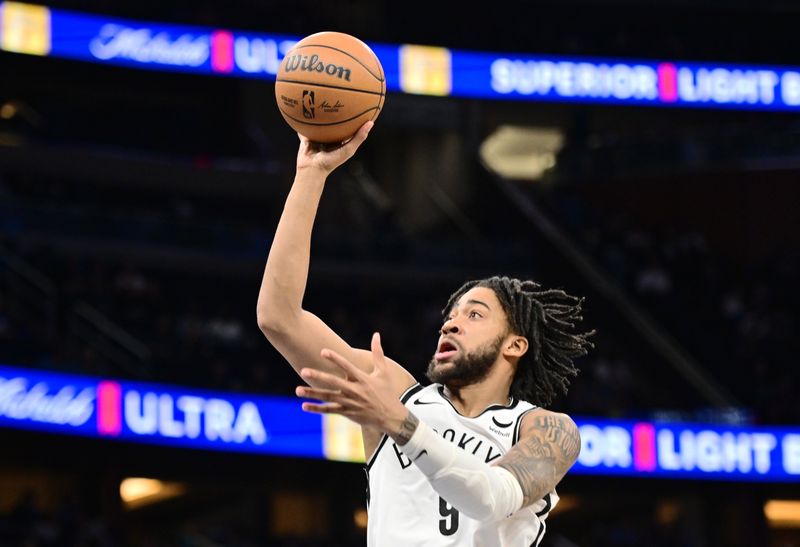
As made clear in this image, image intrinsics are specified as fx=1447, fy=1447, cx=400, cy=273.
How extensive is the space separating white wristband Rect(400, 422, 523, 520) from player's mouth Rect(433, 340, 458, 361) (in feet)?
2.28

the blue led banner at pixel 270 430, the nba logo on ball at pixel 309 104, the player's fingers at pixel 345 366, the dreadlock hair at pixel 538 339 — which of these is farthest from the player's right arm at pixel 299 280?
the blue led banner at pixel 270 430

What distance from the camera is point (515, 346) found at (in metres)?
5.32

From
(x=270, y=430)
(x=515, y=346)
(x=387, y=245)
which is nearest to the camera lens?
(x=515, y=346)

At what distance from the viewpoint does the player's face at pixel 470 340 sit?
507 cm

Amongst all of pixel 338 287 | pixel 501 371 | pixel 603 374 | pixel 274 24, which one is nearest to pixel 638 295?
pixel 603 374

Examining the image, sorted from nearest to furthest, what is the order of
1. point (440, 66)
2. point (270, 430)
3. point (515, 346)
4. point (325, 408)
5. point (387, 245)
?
point (325, 408) → point (515, 346) → point (270, 430) → point (387, 245) → point (440, 66)

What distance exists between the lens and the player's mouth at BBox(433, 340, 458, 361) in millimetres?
5062

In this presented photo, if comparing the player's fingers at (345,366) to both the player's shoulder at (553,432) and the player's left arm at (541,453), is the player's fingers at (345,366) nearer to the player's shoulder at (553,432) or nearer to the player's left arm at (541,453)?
the player's left arm at (541,453)

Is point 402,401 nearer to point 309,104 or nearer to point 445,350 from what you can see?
point 445,350

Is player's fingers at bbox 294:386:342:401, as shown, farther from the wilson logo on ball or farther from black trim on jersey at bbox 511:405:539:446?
the wilson logo on ball

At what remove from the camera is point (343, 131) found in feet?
17.0

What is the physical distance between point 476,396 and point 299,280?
779 millimetres

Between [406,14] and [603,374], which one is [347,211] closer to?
[406,14]

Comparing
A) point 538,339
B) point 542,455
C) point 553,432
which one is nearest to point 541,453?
point 542,455
